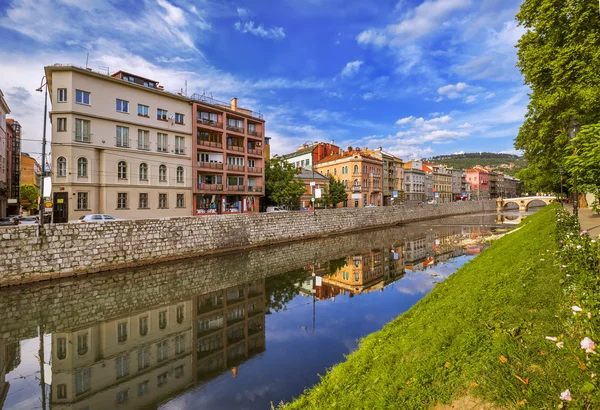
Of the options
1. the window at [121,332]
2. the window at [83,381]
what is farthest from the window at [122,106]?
the window at [83,381]

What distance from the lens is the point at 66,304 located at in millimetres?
14828

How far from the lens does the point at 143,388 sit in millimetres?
8539

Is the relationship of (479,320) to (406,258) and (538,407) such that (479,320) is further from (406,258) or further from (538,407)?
(406,258)

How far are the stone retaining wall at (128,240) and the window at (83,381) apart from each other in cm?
1227

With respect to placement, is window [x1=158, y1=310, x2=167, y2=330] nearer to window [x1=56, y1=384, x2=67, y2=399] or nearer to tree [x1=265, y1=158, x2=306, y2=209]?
window [x1=56, y1=384, x2=67, y2=399]

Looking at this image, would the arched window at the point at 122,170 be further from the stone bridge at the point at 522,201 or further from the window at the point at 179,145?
the stone bridge at the point at 522,201

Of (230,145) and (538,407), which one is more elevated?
(230,145)

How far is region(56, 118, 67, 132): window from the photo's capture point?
29.1m

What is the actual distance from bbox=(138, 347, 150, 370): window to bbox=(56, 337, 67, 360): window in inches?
96.4

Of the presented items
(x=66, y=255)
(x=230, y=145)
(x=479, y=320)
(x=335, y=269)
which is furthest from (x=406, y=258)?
(x=230, y=145)

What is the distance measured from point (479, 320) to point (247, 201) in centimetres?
4207

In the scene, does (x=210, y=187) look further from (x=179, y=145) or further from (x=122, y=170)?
(x=122, y=170)

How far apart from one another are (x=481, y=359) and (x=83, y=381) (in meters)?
10.4

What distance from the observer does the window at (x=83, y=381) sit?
27.6 ft
